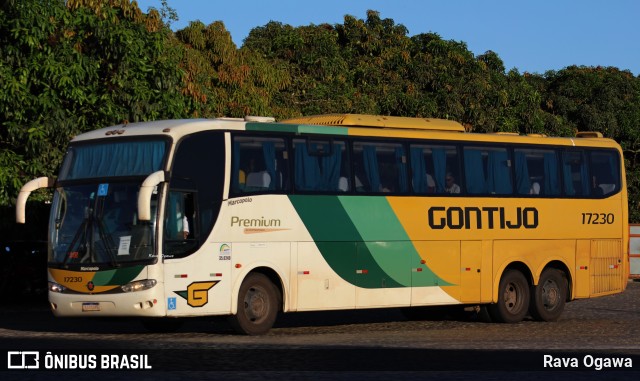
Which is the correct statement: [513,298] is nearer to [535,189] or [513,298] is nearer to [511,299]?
[511,299]

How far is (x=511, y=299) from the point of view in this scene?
82.4 ft

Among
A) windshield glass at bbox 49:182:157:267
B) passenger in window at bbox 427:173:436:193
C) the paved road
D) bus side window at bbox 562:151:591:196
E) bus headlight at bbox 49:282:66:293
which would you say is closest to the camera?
the paved road

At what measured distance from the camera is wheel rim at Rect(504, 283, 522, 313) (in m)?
25.0

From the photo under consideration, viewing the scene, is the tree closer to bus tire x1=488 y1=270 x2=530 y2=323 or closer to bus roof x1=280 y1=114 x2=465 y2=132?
bus roof x1=280 y1=114 x2=465 y2=132

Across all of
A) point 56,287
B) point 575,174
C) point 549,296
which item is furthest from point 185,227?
point 575,174

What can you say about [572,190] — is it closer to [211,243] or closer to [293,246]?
[293,246]

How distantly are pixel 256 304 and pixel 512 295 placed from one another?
638 cm

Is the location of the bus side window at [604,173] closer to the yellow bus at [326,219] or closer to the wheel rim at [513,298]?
the yellow bus at [326,219]

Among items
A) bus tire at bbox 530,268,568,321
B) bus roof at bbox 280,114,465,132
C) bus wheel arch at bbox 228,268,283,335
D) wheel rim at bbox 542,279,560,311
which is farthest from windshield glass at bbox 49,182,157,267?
wheel rim at bbox 542,279,560,311

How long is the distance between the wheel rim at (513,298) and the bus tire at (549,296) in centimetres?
33

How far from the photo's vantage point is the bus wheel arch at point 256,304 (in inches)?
805

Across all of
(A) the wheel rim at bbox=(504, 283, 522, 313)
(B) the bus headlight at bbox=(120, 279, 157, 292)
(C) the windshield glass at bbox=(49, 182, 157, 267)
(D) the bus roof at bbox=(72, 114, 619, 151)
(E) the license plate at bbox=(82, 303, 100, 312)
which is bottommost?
(A) the wheel rim at bbox=(504, 283, 522, 313)

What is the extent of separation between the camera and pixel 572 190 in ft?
85.0

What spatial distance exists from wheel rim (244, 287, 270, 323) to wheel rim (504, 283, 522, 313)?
5993 millimetres
